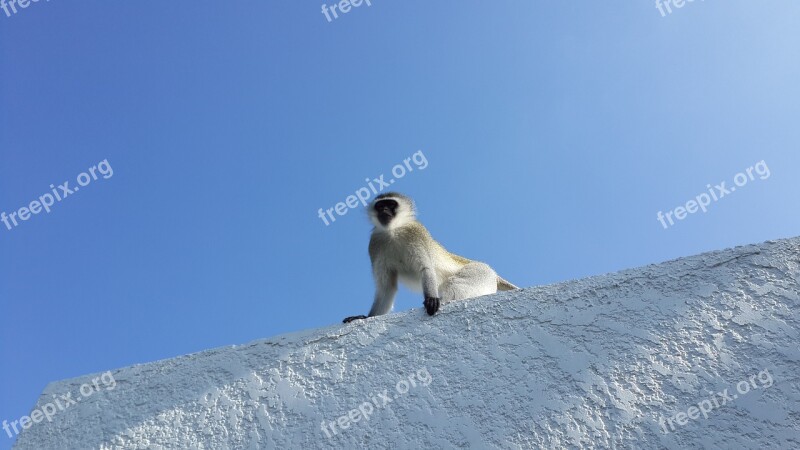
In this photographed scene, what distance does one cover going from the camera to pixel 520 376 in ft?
10.9

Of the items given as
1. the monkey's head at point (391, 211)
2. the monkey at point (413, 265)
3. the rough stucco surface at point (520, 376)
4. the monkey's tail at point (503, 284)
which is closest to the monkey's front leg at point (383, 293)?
the monkey at point (413, 265)

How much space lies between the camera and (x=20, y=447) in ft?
12.7

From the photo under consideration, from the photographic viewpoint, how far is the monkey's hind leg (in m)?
5.52

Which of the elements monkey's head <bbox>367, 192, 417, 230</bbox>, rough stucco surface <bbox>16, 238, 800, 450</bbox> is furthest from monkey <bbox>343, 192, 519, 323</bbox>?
rough stucco surface <bbox>16, 238, 800, 450</bbox>

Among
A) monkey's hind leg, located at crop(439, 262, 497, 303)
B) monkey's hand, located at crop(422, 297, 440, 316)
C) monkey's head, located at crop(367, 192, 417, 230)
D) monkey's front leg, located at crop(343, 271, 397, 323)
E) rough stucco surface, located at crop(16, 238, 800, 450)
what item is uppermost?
monkey's head, located at crop(367, 192, 417, 230)

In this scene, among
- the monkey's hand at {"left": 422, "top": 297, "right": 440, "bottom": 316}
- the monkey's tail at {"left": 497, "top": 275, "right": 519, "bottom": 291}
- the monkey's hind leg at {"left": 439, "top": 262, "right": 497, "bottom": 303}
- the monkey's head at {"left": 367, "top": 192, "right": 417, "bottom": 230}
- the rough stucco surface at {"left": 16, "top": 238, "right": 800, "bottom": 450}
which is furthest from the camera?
the monkey's head at {"left": 367, "top": 192, "right": 417, "bottom": 230}

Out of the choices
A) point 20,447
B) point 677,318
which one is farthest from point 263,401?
point 677,318

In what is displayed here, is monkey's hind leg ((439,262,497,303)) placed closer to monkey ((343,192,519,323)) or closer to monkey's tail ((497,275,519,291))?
monkey ((343,192,519,323))

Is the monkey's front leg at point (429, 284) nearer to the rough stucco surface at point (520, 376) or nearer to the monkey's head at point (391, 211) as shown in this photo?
the monkey's head at point (391, 211)

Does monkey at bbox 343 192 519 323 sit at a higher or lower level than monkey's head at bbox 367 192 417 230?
lower

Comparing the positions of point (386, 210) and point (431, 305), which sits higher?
point (386, 210)

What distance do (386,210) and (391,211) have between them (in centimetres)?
7

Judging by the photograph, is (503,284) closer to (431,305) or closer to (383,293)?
(383,293)

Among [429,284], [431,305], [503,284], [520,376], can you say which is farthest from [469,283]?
[520,376]
